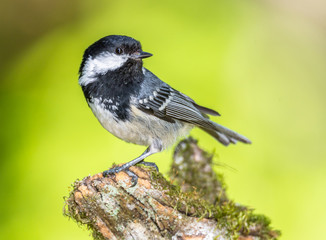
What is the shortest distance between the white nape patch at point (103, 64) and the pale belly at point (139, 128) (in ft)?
0.70

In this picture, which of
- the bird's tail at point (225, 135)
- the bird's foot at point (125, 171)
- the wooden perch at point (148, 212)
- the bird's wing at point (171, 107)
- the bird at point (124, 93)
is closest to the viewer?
the wooden perch at point (148, 212)

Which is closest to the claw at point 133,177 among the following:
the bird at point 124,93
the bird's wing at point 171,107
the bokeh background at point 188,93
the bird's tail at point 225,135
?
the bird at point 124,93

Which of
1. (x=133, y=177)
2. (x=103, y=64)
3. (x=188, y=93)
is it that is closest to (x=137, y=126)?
(x=103, y=64)

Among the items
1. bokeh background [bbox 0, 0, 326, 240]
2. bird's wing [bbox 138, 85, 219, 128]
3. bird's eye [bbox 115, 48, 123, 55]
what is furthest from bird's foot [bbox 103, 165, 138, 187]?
bokeh background [bbox 0, 0, 326, 240]

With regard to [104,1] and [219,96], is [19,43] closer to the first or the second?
[104,1]

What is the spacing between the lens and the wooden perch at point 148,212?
2.25m

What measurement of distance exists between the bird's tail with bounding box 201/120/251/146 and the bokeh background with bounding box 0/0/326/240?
247 millimetres

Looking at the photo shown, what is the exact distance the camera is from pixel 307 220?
387 cm

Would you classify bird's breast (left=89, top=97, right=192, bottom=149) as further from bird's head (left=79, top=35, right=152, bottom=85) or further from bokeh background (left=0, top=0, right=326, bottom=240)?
bokeh background (left=0, top=0, right=326, bottom=240)

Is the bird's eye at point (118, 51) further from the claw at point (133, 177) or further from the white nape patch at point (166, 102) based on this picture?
the claw at point (133, 177)

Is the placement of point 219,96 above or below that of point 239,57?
below

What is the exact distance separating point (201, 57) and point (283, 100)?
3.85 ft

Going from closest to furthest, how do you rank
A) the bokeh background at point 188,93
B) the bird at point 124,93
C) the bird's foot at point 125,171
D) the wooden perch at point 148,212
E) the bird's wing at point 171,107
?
1. the wooden perch at point 148,212
2. the bird's foot at point 125,171
3. the bird at point 124,93
4. the bird's wing at point 171,107
5. the bokeh background at point 188,93

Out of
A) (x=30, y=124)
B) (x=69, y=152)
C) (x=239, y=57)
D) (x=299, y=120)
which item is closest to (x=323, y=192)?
(x=299, y=120)
